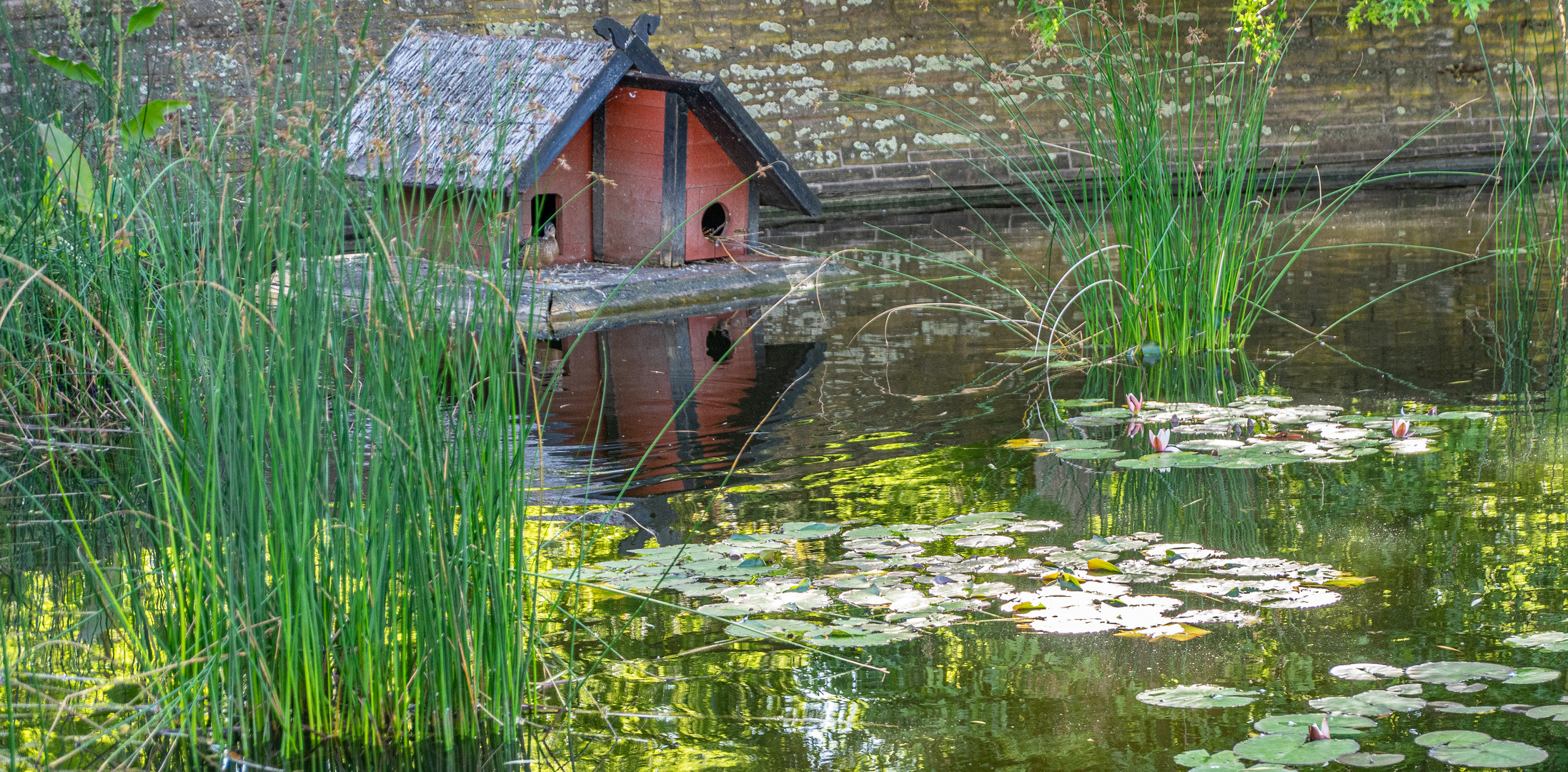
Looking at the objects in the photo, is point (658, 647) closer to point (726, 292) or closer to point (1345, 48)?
point (726, 292)

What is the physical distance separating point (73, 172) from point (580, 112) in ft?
7.91

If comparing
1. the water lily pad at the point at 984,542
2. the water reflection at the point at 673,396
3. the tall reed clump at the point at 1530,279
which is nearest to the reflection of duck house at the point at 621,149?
the water reflection at the point at 673,396

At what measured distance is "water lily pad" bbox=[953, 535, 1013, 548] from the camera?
2.83m

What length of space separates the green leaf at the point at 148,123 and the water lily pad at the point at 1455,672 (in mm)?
1861

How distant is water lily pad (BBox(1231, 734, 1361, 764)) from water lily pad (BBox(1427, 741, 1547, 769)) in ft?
0.34

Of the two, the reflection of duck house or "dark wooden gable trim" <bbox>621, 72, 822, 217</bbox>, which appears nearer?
the reflection of duck house

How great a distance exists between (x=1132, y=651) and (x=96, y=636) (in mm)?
1657

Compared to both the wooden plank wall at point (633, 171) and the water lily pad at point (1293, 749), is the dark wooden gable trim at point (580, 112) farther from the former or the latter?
the water lily pad at point (1293, 749)

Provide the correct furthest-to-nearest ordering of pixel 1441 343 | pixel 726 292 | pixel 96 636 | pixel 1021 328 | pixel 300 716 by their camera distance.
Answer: pixel 726 292 → pixel 1021 328 → pixel 1441 343 → pixel 96 636 → pixel 300 716

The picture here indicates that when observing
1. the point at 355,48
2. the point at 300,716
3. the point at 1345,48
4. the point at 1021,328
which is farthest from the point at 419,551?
the point at 1345,48

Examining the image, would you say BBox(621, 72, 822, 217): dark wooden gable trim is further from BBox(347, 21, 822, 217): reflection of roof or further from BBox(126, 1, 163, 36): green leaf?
BBox(126, 1, 163, 36): green leaf

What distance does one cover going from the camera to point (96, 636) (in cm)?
243

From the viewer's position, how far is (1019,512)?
121 inches

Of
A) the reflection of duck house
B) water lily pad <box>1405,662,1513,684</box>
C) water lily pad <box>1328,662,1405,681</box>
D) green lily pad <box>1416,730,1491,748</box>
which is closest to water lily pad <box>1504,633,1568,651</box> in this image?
water lily pad <box>1405,662,1513,684</box>
